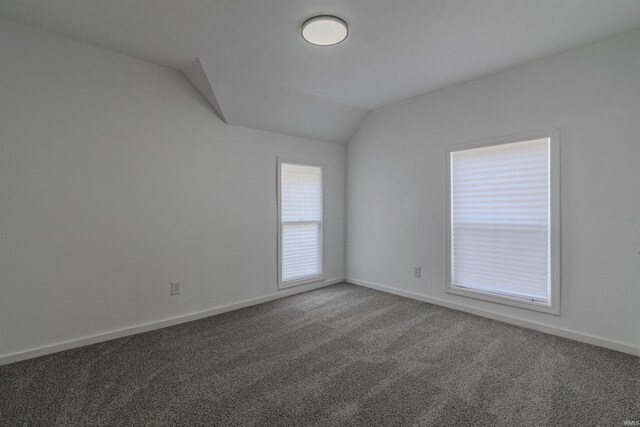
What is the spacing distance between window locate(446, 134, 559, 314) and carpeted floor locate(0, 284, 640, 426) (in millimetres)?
444

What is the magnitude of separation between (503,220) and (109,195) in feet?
12.4

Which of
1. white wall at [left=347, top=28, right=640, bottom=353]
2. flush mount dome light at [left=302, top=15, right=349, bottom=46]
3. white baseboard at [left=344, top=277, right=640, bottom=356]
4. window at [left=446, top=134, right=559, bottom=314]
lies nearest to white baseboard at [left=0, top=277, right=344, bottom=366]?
white baseboard at [left=344, top=277, right=640, bottom=356]

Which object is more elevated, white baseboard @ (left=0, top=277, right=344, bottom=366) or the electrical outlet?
the electrical outlet

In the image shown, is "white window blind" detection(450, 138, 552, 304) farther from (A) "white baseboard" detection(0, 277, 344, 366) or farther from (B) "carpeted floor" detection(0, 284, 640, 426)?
(A) "white baseboard" detection(0, 277, 344, 366)

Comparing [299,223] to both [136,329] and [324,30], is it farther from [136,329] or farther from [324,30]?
[324,30]

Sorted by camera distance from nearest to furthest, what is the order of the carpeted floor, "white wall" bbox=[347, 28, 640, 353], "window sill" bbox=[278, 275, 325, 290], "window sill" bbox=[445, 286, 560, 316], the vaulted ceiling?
1. the carpeted floor
2. the vaulted ceiling
3. "white wall" bbox=[347, 28, 640, 353]
4. "window sill" bbox=[445, 286, 560, 316]
5. "window sill" bbox=[278, 275, 325, 290]

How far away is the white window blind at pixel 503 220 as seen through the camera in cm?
290

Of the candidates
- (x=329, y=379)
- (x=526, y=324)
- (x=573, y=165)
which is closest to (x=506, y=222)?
(x=573, y=165)

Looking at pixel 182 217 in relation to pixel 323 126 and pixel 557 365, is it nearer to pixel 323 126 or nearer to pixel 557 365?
pixel 323 126

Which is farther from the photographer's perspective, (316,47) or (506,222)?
(506,222)

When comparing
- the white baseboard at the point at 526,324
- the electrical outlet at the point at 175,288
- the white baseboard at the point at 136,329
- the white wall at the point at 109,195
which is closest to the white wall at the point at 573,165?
the white baseboard at the point at 526,324

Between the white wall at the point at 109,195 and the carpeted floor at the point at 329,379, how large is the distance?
13.7 inches

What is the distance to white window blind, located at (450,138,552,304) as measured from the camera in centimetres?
290

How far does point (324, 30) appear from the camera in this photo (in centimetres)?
229
